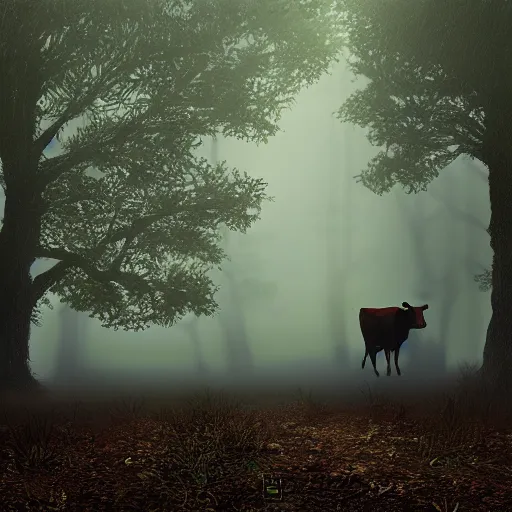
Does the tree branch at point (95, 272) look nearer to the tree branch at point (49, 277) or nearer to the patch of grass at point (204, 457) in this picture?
the tree branch at point (49, 277)

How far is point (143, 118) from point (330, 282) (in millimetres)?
23113

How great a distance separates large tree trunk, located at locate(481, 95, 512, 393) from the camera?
49.9 ft

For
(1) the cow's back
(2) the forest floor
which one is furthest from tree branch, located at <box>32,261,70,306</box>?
(1) the cow's back

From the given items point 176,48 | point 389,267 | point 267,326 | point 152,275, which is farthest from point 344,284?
point 176,48

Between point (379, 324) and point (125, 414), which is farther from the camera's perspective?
point (379, 324)

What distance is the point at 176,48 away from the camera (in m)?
16.5

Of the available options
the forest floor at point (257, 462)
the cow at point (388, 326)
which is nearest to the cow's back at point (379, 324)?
the cow at point (388, 326)

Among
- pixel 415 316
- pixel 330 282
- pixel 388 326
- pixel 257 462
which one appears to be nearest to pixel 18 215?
pixel 388 326

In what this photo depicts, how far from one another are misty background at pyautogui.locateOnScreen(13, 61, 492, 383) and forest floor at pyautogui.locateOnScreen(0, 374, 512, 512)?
73.6 ft

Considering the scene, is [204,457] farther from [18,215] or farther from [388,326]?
[18,215]

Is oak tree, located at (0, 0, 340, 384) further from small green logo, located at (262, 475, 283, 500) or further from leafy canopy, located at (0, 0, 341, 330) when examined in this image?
small green logo, located at (262, 475, 283, 500)

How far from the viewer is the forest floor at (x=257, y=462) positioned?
774 centimetres

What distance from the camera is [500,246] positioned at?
15.6 meters

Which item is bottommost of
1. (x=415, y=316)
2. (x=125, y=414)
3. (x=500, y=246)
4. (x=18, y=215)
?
(x=125, y=414)
